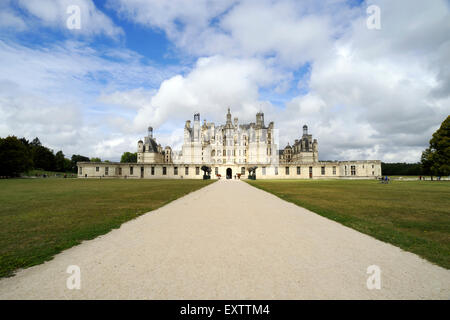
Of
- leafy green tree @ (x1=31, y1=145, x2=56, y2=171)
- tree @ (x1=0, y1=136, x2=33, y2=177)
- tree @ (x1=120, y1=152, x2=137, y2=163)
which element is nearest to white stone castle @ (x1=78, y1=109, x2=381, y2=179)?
tree @ (x1=0, y1=136, x2=33, y2=177)

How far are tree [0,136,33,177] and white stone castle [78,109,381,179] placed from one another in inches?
662

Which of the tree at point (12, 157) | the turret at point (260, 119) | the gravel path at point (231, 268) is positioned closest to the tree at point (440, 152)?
the turret at point (260, 119)

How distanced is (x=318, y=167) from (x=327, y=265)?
7945cm

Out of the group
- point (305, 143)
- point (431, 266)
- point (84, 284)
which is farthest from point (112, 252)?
point (305, 143)

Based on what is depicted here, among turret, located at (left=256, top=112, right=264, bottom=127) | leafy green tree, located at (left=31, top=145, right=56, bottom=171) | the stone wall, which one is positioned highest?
turret, located at (left=256, top=112, right=264, bottom=127)

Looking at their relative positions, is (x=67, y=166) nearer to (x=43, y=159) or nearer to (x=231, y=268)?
(x=43, y=159)

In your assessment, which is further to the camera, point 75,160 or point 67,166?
point 75,160

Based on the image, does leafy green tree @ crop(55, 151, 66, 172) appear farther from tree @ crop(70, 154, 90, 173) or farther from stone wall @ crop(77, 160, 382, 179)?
stone wall @ crop(77, 160, 382, 179)

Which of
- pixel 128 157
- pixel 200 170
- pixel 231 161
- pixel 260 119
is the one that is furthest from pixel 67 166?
pixel 260 119

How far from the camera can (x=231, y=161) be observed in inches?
3209

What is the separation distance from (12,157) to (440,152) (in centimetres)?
9367

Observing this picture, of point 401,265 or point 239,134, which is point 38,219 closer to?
point 401,265

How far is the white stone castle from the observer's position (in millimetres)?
76562
